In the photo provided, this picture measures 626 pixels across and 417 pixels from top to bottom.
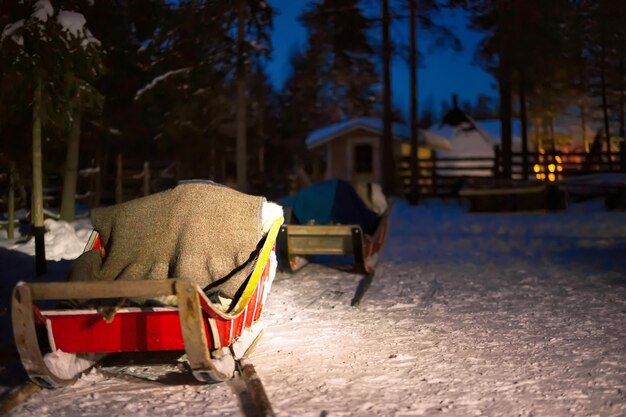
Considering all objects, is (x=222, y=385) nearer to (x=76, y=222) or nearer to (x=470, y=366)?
(x=470, y=366)

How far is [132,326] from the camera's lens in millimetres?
5734

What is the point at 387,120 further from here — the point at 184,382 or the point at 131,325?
the point at 131,325

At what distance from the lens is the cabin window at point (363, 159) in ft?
110

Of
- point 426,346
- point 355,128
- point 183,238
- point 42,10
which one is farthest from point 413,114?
point 183,238

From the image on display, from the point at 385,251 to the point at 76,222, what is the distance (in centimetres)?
750

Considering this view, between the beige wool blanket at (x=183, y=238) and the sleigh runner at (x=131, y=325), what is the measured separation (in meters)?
0.36

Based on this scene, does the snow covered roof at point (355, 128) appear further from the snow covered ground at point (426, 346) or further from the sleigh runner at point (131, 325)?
the sleigh runner at point (131, 325)

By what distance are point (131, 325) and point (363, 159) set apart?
28309 mm

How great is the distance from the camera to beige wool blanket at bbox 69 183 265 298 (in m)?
6.67

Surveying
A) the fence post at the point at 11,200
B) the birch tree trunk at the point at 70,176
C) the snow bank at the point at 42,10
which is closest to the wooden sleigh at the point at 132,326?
the snow bank at the point at 42,10

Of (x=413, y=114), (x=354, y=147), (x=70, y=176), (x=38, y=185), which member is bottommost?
(x=38, y=185)

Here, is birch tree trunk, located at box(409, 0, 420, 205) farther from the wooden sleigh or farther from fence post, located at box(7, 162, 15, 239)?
the wooden sleigh

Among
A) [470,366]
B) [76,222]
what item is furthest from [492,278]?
[76,222]

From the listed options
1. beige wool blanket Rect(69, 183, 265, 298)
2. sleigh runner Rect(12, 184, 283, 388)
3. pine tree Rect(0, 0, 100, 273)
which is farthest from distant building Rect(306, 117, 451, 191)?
sleigh runner Rect(12, 184, 283, 388)
